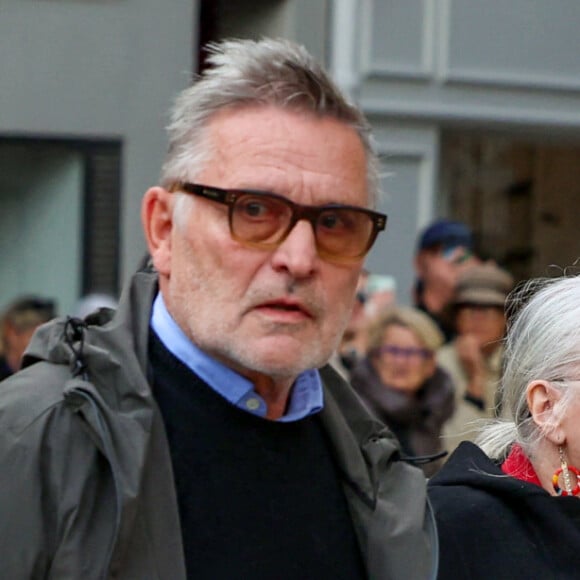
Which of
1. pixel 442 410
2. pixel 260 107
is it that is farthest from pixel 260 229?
pixel 442 410

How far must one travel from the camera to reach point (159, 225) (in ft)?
9.16

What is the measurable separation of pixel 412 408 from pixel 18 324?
2118 millimetres

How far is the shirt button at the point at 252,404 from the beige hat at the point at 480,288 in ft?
15.0

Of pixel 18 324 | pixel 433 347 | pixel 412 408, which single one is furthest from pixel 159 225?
pixel 18 324

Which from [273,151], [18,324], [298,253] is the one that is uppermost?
[273,151]

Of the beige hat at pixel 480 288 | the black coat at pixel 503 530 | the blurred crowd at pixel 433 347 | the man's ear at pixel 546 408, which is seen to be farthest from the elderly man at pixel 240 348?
the beige hat at pixel 480 288

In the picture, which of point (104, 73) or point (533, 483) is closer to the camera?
point (533, 483)

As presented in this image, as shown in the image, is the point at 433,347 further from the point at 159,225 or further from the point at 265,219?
the point at 265,219

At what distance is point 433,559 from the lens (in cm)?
280

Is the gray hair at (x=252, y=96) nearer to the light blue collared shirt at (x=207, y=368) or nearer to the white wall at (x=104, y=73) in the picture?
the light blue collared shirt at (x=207, y=368)

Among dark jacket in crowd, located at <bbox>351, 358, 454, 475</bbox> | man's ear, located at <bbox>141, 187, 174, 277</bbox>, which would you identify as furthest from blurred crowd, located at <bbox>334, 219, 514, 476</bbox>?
man's ear, located at <bbox>141, 187, 174, 277</bbox>

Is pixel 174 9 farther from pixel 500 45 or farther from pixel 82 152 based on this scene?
pixel 500 45

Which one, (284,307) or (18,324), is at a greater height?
(284,307)

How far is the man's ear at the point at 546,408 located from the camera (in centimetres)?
344
